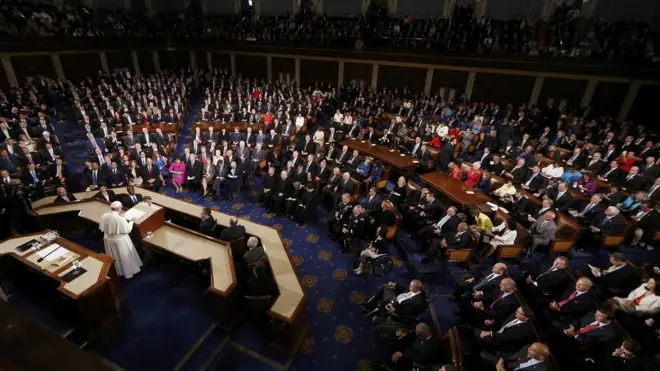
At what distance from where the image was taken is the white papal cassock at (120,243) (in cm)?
552

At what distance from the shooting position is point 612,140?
1150 centimetres

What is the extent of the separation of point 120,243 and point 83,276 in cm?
94

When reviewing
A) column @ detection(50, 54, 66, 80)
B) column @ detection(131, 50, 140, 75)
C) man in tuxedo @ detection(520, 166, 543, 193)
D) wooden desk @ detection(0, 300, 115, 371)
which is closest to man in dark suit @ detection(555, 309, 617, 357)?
man in tuxedo @ detection(520, 166, 543, 193)

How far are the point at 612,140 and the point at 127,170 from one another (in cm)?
1592

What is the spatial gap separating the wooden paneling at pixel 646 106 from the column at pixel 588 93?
1575 mm

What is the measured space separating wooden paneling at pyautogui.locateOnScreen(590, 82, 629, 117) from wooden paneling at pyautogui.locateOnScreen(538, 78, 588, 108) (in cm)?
58

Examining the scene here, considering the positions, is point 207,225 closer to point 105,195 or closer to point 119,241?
point 119,241

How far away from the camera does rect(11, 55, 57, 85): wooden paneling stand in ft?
53.2

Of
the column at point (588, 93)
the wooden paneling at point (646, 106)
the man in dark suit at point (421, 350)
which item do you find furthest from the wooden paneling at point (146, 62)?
the wooden paneling at point (646, 106)

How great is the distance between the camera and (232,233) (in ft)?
19.7

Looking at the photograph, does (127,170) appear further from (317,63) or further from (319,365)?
(317,63)

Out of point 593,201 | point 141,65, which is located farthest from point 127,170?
point 141,65

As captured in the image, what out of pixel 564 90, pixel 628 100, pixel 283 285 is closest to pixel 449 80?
pixel 564 90

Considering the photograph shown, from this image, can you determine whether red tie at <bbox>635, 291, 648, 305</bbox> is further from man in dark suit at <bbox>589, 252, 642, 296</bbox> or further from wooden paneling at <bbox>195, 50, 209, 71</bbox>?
wooden paneling at <bbox>195, 50, 209, 71</bbox>
